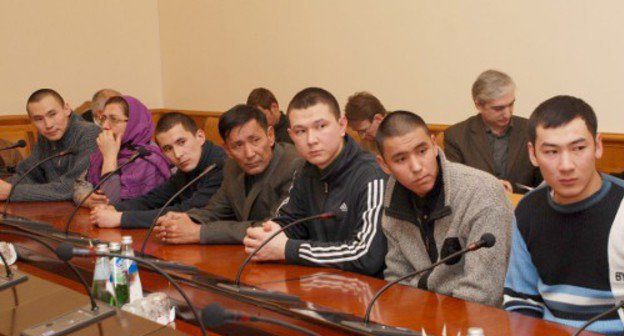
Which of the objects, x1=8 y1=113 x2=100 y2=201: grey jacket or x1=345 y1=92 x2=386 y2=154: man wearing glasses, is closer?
x1=345 y1=92 x2=386 y2=154: man wearing glasses

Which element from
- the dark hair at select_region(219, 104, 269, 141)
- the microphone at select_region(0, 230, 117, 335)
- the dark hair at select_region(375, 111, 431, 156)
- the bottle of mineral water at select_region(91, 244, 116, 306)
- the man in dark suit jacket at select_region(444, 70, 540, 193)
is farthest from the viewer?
the man in dark suit jacket at select_region(444, 70, 540, 193)

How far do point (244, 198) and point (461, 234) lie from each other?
1.41 m

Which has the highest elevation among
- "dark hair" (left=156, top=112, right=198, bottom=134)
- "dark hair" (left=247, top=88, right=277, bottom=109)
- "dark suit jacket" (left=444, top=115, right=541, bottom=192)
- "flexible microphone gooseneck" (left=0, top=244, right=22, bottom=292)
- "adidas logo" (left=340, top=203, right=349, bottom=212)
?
"dark hair" (left=247, top=88, right=277, bottom=109)

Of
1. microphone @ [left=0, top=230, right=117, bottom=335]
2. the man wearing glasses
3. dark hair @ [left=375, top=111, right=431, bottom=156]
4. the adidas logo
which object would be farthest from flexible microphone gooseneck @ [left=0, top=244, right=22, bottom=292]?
the man wearing glasses

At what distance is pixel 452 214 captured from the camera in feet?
8.79

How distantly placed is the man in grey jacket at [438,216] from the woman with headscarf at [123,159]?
6.80ft

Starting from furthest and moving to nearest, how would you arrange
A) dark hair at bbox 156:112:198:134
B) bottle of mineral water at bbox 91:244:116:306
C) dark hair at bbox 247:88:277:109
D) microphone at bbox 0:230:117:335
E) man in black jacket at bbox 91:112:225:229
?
dark hair at bbox 247:88:277:109
dark hair at bbox 156:112:198:134
man in black jacket at bbox 91:112:225:229
bottle of mineral water at bbox 91:244:116:306
microphone at bbox 0:230:117:335

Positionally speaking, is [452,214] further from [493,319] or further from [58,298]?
[58,298]

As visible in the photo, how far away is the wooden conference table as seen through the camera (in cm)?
217

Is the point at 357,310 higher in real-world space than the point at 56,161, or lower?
lower

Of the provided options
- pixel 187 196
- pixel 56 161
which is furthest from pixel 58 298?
pixel 56 161

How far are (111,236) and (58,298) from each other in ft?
3.99

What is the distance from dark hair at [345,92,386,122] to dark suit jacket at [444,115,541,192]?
19.4 inches

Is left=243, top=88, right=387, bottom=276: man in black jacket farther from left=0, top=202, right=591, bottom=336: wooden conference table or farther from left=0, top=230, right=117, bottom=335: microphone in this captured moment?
left=0, top=230, right=117, bottom=335: microphone
